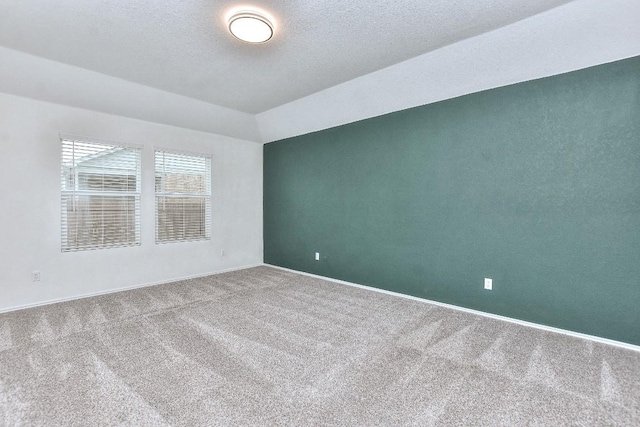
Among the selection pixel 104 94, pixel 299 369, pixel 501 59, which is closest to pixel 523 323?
pixel 299 369

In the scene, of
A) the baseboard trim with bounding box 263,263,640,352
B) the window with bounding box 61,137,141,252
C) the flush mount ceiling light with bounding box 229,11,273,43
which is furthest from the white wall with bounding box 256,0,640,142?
the window with bounding box 61,137,141,252

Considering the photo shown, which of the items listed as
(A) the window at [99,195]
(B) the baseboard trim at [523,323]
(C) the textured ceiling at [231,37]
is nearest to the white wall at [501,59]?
(C) the textured ceiling at [231,37]

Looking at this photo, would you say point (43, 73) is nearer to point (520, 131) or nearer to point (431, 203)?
point (431, 203)

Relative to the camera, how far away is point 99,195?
13.0 feet

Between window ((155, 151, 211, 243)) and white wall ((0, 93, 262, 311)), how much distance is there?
119 millimetres

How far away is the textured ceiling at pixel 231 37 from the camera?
2254 millimetres

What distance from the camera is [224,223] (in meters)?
5.27

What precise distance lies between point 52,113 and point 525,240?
5.47 meters

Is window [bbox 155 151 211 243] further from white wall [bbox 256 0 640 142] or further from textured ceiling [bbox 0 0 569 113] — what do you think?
white wall [bbox 256 0 640 142]

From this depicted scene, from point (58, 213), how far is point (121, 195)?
710mm

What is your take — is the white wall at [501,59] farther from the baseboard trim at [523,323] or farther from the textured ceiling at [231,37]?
the baseboard trim at [523,323]

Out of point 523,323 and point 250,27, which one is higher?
point 250,27

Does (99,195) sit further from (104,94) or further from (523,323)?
(523,323)

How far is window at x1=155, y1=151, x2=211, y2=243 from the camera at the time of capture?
14.9ft
